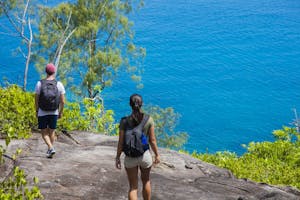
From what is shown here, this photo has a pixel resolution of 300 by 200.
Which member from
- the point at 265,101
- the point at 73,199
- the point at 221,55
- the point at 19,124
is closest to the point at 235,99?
the point at 265,101

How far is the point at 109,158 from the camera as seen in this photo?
1163 centimetres

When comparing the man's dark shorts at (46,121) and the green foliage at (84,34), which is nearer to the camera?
the man's dark shorts at (46,121)

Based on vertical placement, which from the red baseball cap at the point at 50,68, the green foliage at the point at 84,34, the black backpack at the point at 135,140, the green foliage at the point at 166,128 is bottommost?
the green foliage at the point at 166,128

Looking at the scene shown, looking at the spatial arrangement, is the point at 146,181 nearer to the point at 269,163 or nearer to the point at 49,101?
the point at 49,101

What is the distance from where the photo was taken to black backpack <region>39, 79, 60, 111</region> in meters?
10.2

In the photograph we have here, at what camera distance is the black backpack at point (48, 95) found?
33.4 ft

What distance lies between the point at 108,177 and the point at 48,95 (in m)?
2.22

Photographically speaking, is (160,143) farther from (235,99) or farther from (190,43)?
(190,43)

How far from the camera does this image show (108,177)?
9.99 meters

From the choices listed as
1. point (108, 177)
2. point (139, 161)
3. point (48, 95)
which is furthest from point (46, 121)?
point (139, 161)

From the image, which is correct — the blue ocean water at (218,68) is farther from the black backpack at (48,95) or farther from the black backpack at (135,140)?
the black backpack at (135,140)

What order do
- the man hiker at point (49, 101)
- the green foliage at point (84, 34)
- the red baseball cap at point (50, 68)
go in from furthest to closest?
the green foliage at point (84, 34), the man hiker at point (49, 101), the red baseball cap at point (50, 68)

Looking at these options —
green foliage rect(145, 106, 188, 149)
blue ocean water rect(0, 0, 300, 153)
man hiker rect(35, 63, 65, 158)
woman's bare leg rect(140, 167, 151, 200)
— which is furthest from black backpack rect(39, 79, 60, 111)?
blue ocean water rect(0, 0, 300, 153)

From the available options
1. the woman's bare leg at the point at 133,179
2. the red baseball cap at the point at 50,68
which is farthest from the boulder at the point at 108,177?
the red baseball cap at the point at 50,68
